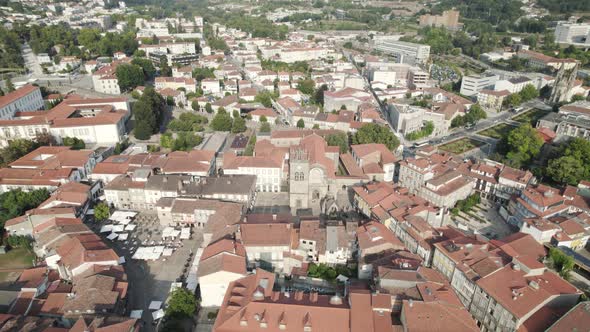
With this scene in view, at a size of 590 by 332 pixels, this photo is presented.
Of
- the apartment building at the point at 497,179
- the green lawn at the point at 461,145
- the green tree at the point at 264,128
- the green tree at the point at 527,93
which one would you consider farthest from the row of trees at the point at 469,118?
the green tree at the point at 264,128

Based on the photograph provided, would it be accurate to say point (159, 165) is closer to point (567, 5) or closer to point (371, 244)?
point (371, 244)

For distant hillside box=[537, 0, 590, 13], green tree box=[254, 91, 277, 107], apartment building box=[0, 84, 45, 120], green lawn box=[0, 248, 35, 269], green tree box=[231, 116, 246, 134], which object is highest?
distant hillside box=[537, 0, 590, 13]

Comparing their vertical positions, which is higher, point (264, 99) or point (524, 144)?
point (264, 99)

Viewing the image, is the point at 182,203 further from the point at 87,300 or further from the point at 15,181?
the point at 15,181

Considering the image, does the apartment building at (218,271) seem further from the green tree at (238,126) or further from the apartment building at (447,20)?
the apartment building at (447,20)

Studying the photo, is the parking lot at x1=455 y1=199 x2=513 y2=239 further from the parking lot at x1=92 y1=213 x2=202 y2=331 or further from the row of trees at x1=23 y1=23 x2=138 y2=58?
the row of trees at x1=23 y1=23 x2=138 y2=58

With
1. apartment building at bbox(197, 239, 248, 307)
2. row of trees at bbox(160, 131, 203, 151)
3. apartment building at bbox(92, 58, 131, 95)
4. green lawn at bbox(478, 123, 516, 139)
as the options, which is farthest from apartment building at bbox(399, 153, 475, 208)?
apartment building at bbox(92, 58, 131, 95)

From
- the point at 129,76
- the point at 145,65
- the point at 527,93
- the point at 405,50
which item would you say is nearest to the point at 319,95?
the point at 129,76
